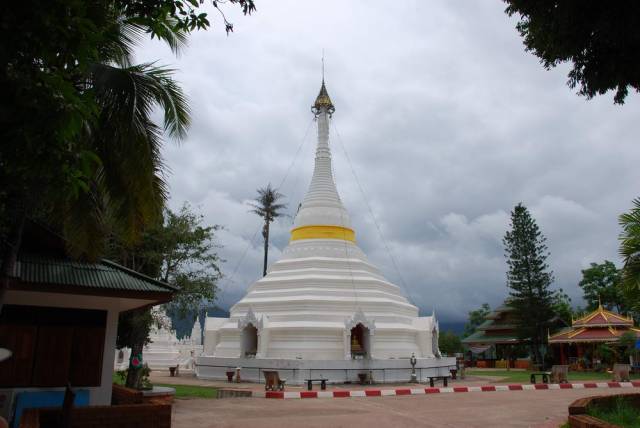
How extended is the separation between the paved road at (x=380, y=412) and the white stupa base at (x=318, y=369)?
6319 mm

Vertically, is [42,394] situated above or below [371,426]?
above

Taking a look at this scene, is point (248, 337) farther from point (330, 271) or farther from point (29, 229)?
point (29, 229)

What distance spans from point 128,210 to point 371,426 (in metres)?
7.10

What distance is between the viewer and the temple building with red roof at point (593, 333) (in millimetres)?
36438

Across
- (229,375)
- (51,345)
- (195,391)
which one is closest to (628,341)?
(229,375)

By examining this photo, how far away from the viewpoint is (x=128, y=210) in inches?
391

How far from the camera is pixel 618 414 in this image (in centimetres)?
1059

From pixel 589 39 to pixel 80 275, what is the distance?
10873 millimetres

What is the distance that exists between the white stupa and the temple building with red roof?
45.4 ft

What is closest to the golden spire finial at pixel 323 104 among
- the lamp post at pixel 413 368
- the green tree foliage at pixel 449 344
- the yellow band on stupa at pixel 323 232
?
the yellow band on stupa at pixel 323 232

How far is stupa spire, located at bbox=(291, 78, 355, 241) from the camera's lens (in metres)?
32.6

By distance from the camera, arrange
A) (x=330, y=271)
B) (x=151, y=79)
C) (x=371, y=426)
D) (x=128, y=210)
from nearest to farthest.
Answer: (x=151, y=79)
(x=128, y=210)
(x=371, y=426)
(x=330, y=271)

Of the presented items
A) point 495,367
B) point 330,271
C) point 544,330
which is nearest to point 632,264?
point 330,271

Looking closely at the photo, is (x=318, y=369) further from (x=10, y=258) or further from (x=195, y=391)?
(x=10, y=258)
